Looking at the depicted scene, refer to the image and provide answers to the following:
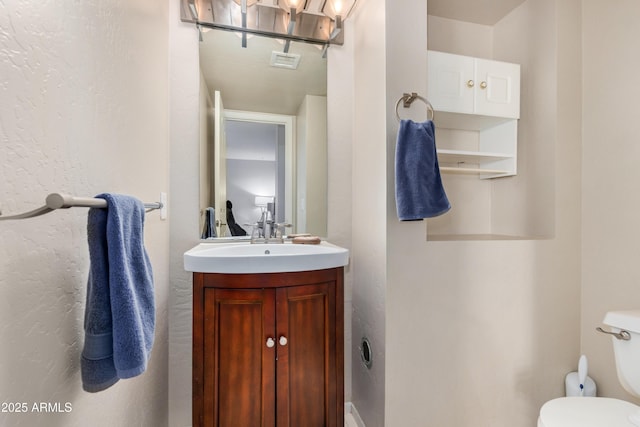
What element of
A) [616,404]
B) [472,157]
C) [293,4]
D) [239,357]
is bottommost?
[616,404]

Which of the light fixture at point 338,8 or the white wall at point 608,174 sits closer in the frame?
the white wall at point 608,174

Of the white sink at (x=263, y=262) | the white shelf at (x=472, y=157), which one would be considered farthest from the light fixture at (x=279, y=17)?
the white sink at (x=263, y=262)

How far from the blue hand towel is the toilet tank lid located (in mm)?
757

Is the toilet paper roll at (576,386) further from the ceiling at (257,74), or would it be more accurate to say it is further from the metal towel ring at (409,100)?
the ceiling at (257,74)

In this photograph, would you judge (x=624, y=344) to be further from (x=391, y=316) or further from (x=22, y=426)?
(x=22, y=426)

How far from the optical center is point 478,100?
148 centimetres

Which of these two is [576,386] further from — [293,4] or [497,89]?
[293,4]

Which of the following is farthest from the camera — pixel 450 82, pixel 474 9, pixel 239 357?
pixel 474 9

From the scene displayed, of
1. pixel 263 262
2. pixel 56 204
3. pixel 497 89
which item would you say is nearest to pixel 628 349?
pixel 497 89

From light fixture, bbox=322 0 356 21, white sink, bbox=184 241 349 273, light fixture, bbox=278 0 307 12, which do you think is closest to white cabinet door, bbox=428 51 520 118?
light fixture, bbox=322 0 356 21

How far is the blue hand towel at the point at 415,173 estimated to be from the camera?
124 centimetres

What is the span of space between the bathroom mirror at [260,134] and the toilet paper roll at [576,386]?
1.47m

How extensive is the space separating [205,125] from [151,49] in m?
0.44

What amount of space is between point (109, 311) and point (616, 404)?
5.53ft
